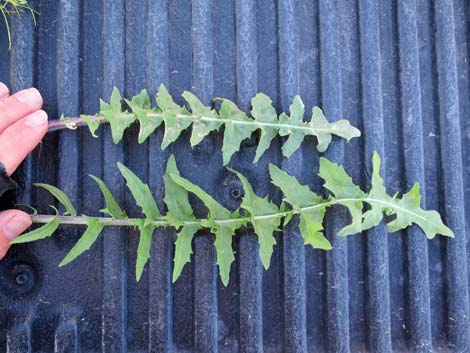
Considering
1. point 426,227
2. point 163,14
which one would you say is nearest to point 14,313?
point 163,14

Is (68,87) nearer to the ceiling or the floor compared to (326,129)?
nearer to the ceiling

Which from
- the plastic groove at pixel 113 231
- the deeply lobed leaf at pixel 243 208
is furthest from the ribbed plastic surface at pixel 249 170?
the deeply lobed leaf at pixel 243 208

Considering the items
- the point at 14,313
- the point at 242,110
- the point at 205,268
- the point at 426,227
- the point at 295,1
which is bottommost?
the point at 14,313

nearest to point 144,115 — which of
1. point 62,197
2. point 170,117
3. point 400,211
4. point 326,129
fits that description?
point 170,117

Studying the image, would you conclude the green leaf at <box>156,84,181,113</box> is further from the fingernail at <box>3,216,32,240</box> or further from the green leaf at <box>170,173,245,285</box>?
the fingernail at <box>3,216,32,240</box>

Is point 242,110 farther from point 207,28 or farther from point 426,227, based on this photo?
point 426,227

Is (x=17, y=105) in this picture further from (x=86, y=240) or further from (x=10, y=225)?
(x=86, y=240)

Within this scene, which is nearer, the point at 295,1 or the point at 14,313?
the point at 14,313
